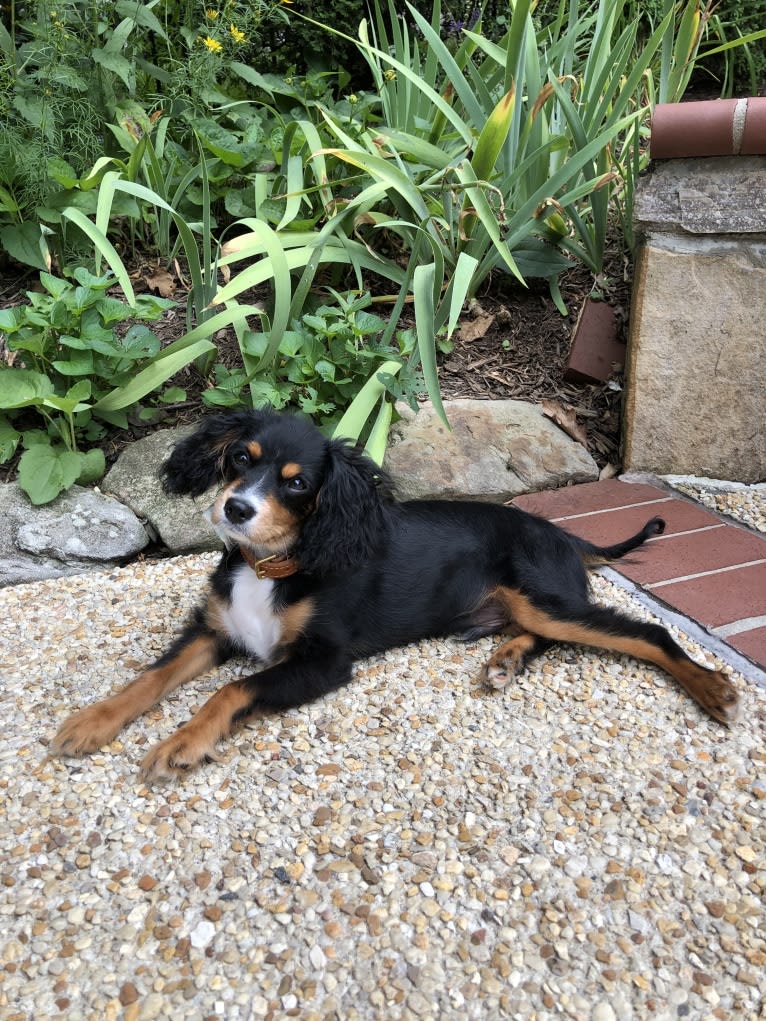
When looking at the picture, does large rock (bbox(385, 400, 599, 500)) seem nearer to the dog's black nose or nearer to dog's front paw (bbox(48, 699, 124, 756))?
the dog's black nose

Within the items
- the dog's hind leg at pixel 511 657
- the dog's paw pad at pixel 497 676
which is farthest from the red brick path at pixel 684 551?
the dog's paw pad at pixel 497 676

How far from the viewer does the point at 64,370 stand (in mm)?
3236

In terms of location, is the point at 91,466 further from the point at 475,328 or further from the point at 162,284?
the point at 475,328

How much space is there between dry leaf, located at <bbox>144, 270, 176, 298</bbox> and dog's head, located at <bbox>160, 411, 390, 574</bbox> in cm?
192

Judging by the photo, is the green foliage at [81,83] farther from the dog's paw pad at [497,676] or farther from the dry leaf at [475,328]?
the dog's paw pad at [497,676]

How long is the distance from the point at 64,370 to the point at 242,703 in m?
1.67

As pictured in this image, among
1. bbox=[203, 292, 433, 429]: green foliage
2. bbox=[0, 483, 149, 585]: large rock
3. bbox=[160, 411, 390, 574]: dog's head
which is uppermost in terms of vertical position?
bbox=[160, 411, 390, 574]: dog's head

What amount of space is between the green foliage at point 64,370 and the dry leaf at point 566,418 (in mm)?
1711

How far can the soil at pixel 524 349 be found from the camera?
3873 millimetres

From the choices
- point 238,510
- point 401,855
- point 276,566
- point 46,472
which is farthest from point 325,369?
point 401,855

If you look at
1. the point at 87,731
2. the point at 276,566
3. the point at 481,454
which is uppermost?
the point at 276,566

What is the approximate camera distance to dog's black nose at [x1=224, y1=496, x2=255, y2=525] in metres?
2.15

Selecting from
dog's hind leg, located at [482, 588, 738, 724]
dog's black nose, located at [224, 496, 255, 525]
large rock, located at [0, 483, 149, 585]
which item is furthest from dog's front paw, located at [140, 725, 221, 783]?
large rock, located at [0, 483, 149, 585]

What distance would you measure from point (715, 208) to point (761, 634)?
5.69ft
